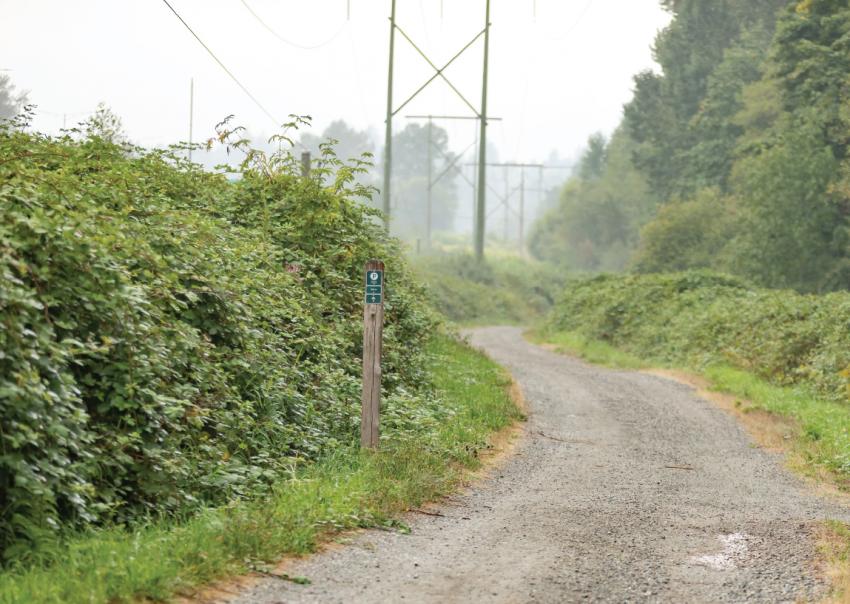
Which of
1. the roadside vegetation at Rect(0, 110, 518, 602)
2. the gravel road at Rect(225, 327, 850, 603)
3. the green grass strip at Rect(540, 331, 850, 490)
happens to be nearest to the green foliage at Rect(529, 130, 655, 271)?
the green grass strip at Rect(540, 331, 850, 490)

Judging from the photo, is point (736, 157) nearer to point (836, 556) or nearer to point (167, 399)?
point (836, 556)

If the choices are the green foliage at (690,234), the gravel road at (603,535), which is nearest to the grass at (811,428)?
the gravel road at (603,535)

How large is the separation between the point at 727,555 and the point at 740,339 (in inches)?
747

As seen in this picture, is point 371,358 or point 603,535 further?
point 371,358

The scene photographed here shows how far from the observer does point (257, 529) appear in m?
7.75

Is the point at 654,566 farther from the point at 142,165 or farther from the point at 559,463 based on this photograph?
the point at 142,165

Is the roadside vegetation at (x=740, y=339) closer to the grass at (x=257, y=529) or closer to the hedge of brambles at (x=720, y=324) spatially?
the hedge of brambles at (x=720, y=324)

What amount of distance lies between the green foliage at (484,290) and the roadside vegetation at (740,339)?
10.3m

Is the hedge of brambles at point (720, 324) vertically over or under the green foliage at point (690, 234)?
under

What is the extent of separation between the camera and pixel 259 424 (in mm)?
10422

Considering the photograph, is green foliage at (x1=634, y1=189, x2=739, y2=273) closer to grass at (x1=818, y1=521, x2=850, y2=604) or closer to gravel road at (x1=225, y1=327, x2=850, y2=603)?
gravel road at (x1=225, y1=327, x2=850, y2=603)

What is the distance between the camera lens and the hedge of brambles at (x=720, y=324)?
A: 22.3 meters

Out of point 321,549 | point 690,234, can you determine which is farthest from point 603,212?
point 321,549

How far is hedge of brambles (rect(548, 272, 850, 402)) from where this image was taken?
73.1ft
